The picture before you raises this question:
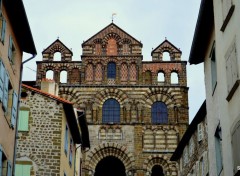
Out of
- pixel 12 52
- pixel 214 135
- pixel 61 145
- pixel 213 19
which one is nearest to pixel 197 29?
pixel 213 19

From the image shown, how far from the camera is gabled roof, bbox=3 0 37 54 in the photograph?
15527 mm

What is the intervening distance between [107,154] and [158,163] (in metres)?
3.59

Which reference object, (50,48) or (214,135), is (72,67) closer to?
(50,48)

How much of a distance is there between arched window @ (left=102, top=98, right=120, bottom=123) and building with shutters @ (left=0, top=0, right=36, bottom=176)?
23.4 metres

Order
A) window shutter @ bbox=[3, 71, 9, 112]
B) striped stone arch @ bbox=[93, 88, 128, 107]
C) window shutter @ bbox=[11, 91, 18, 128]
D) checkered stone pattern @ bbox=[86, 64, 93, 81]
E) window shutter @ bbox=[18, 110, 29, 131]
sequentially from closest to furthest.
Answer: window shutter @ bbox=[3, 71, 9, 112], window shutter @ bbox=[11, 91, 18, 128], window shutter @ bbox=[18, 110, 29, 131], striped stone arch @ bbox=[93, 88, 128, 107], checkered stone pattern @ bbox=[86, 64, 93, 81]

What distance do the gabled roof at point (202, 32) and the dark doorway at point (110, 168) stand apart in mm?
25238

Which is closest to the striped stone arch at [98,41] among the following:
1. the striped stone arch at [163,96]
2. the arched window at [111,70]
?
the arched window at [111,70]

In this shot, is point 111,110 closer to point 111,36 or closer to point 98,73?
point 98,73

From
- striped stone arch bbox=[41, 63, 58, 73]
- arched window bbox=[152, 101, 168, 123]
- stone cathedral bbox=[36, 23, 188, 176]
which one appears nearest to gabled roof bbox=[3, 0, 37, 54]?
stone cathedral bbox=[36, 23, 188, 176]

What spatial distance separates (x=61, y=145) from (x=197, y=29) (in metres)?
8.45

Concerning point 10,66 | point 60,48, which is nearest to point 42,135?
point 10,66

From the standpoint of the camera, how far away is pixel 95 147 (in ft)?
133

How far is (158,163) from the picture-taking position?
40.1 meters

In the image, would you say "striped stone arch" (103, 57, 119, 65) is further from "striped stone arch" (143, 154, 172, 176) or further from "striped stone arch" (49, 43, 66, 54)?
"striped stone arch" (143, 154, 172, 176)
